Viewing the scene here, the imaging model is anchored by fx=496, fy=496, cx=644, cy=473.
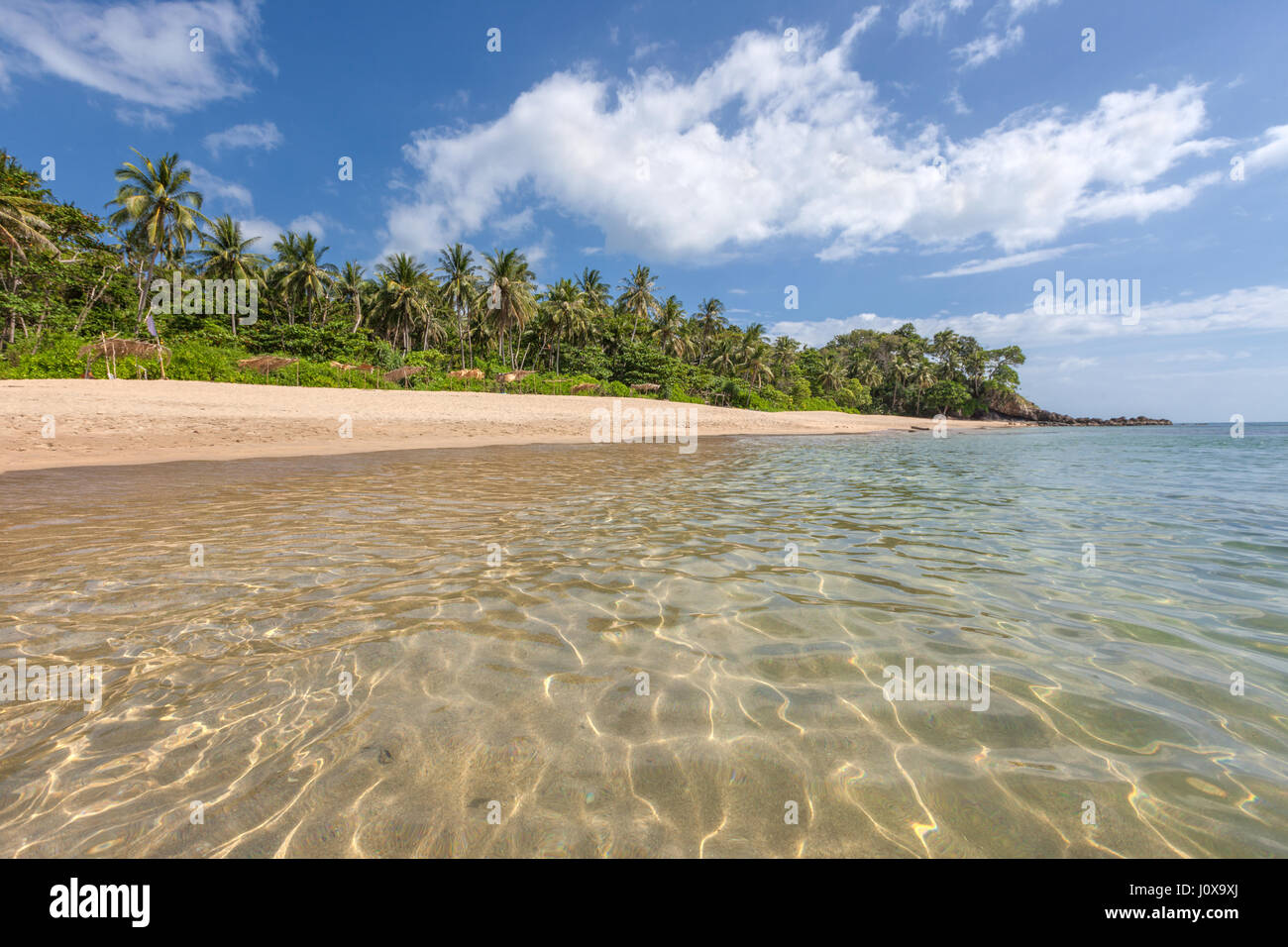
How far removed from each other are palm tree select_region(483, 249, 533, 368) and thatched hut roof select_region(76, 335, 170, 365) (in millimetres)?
27117

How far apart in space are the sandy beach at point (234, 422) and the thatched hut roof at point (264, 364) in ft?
25.6

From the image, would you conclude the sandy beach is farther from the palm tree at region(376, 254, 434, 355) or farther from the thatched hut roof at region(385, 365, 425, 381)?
the palm tree at region(376, 254, 434, 355)

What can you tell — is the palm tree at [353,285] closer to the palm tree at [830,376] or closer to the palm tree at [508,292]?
the palm tree at [508,292]

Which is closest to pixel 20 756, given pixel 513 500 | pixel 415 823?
pixel 415 823

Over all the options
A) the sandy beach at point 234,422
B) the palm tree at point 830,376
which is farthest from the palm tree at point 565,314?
the palm tree at point 830,376

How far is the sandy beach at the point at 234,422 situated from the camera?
13.6 m

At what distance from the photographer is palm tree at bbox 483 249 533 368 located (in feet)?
161

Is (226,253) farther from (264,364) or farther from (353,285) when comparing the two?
(264,364)

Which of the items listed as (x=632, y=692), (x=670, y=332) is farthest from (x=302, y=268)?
(x=632, y=692)

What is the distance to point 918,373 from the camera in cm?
8938

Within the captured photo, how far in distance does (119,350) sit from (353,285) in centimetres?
3511
